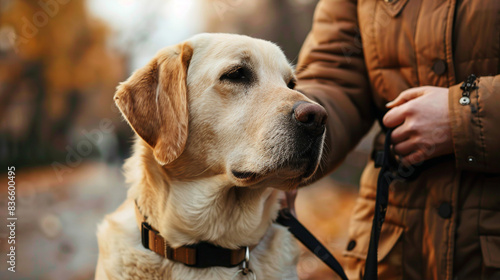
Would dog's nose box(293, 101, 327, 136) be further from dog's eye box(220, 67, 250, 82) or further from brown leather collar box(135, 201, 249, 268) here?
brown leather collar box(135, 201, 249, 268)

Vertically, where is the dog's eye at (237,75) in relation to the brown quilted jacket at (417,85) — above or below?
above

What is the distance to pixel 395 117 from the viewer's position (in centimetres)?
181

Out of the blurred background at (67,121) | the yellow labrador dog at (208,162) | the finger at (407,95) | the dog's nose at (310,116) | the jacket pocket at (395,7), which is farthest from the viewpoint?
the blurred background at (67,121)

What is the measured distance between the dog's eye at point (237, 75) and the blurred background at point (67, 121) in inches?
139

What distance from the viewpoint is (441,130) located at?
1691 millimetres

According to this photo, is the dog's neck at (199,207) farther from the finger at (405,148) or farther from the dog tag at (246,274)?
the finger at (405,148)

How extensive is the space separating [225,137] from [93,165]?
571 cm

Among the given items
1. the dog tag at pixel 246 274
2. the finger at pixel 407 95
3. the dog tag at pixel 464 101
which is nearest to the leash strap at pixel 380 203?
the finger at pixel 407 95

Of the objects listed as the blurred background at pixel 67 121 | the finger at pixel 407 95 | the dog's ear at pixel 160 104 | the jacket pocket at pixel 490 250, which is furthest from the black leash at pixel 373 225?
the blurred background at pixel 67 121

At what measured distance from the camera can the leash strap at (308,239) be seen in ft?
6.02

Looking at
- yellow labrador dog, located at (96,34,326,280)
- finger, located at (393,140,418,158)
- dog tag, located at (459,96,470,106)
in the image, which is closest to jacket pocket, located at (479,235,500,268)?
finger, located at (393,140,418,158)

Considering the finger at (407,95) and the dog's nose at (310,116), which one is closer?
the dog's nose at (310,116)

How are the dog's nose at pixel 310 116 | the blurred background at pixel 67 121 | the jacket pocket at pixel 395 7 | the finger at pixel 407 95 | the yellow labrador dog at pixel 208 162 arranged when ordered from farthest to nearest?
1. the blurred background at pixel 67 121
2. the jacket pocket at pixel 395 7
3. the finger at pixel 407 95
4. the yellow labrador dog at pixel 208 162
5. the dog's nose at pixel 310 116

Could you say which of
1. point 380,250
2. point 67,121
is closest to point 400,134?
point 380,250
